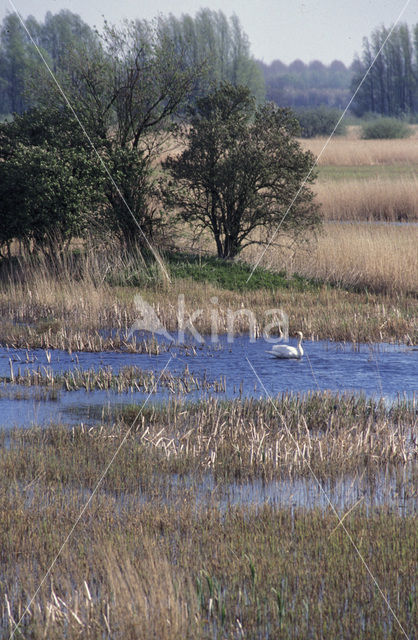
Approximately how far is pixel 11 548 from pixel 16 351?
7393mm

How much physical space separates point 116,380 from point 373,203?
1898 cm

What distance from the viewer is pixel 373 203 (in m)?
27.8

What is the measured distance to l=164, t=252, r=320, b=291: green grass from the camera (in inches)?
672

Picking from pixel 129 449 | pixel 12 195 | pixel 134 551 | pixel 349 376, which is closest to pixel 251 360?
pixel 349 376

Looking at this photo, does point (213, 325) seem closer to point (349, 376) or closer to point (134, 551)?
point (349, 376)

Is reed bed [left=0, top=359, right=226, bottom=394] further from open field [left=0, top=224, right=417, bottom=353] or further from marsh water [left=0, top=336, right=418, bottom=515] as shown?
open field [left=0, top=224, right=417, bottom=353]

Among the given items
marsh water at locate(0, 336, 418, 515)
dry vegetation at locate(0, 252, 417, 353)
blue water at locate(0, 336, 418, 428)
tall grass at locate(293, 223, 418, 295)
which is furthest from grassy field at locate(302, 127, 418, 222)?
marsh water at locate(0, 336, 418, 515)

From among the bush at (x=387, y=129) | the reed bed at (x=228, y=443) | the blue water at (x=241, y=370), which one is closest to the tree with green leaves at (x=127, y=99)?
the blue water at (x=241, y=370)

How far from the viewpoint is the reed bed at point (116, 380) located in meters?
10.4

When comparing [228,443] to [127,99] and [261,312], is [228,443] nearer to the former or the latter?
[261,312]

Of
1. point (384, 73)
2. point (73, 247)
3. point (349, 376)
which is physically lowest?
point (349, 376)

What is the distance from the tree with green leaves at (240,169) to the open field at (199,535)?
9.59 metres

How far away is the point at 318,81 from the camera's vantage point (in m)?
121

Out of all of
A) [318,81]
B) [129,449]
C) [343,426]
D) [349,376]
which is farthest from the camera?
[318,81]
